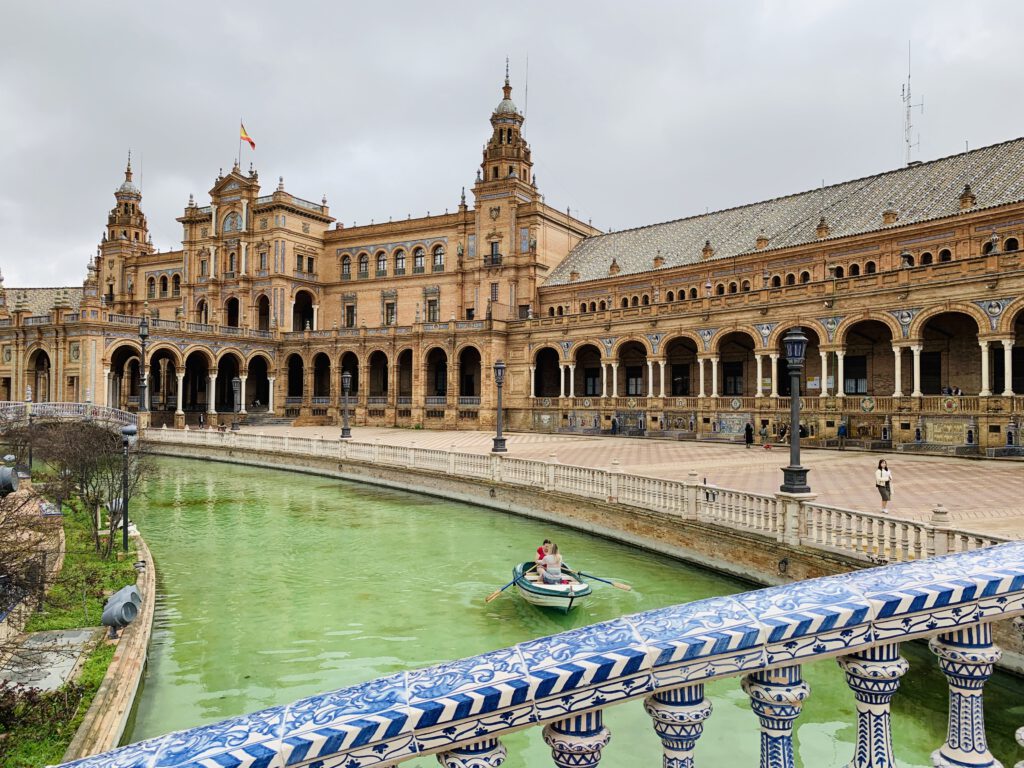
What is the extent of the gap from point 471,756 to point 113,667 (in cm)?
779

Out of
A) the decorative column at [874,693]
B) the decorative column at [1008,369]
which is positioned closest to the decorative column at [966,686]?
the decorative column at [874,693]

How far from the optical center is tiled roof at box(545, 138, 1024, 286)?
3359 centimetres

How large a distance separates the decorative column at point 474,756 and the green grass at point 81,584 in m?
6.58

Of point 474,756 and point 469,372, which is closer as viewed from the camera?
point 474,756

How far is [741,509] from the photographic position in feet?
42.4

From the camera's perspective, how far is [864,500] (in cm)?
1522

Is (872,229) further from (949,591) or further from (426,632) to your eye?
(949,591)

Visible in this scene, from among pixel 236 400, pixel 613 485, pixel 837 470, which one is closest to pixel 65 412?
pixel 236 400

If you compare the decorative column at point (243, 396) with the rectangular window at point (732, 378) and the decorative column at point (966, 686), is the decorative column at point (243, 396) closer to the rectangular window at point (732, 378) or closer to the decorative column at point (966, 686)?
the rectangular window at point (732, 378)

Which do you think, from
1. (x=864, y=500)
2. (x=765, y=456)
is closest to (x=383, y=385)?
(x=765, y=456)

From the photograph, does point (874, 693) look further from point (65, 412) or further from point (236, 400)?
point (236, 400)

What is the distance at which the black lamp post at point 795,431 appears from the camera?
11898 mm

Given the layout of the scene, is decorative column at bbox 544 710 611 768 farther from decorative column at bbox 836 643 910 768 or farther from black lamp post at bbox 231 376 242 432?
black lamp post at bbox 231 376 242 432

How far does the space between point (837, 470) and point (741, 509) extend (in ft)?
34.3
